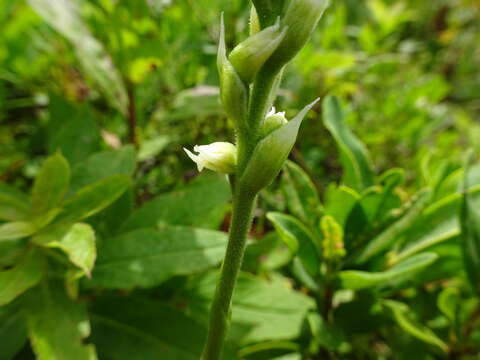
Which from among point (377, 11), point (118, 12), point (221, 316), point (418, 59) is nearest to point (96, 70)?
point (118, 12)

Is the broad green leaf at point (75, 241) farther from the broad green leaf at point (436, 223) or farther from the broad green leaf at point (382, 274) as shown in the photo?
the broad green leaf at point (436, 223)

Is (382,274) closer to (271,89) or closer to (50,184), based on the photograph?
(271,89)

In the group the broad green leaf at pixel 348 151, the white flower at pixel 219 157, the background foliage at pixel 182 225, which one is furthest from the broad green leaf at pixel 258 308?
the white flower at pixel 219 157

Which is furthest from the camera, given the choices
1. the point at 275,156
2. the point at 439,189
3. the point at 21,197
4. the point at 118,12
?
the point at 118,12

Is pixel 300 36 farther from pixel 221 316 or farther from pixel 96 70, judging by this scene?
pixel 96 70

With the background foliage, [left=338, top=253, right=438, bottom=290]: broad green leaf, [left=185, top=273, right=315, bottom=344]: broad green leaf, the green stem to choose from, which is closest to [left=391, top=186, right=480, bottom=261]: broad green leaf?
the background foliage

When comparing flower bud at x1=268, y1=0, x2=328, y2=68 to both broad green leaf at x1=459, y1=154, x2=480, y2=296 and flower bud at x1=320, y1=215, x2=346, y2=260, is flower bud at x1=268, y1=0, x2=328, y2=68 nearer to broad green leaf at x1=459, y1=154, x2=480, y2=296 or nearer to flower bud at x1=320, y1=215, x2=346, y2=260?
flower bud at x1=320, y1=215, x2=346, y2=260

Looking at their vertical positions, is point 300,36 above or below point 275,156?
above
